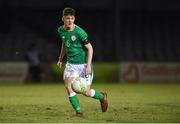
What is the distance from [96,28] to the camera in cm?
3991

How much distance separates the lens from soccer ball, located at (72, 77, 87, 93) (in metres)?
12.6

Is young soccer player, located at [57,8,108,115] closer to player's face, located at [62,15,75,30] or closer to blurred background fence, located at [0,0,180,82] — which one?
player's face, located at [62,15,75,30]

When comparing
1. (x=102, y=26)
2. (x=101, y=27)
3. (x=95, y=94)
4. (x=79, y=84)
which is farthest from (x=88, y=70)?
(x=102, y=26)

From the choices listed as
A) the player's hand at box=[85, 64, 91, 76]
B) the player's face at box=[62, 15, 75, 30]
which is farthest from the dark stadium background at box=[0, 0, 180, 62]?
the player's hand at box=[85, 64, 91, 76]

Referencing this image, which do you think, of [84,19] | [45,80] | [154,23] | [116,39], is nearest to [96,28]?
[84,19]

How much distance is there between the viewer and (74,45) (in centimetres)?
1280

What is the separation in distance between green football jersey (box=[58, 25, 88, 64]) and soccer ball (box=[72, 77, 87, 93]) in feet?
1.27

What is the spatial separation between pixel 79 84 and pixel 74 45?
809 mm

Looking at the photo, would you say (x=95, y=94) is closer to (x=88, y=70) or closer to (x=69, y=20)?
(x=88, y=70)

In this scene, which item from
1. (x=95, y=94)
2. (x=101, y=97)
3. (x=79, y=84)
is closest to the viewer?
(x=79, y=84)

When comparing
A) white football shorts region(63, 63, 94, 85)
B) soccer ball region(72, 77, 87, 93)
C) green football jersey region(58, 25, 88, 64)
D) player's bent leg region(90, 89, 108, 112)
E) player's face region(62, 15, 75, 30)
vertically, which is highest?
player's face region(62, 15, 75, 30)

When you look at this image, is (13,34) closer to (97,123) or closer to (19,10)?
(19,10)

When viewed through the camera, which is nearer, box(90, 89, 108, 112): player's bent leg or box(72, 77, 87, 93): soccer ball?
box(72, 77, 87, 93): soccer ball

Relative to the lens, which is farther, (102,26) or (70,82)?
(102,26)
